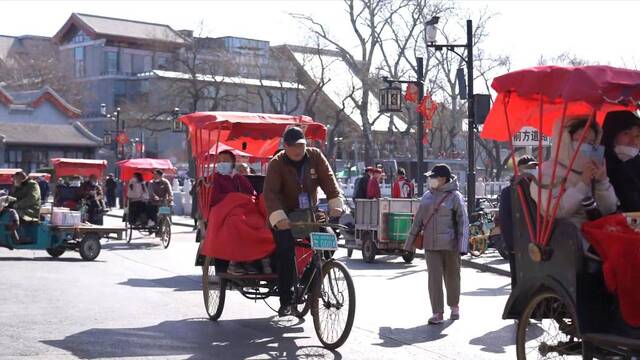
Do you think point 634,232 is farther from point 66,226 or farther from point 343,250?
point 343,250

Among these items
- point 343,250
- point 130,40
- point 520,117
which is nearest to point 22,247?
point 343,250

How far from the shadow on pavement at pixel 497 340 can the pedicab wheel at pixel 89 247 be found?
10620 millimetres

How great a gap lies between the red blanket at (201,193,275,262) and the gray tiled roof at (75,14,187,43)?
67861 millimetres

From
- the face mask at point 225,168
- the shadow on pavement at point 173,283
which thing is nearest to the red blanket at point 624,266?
the face mask at point 225,168

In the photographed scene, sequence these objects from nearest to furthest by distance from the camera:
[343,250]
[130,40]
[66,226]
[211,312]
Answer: [211,312], [66,226], [343,250], [130,40]

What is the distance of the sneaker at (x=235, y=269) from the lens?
33.8 feet

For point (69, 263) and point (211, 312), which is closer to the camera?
point (211, 312)

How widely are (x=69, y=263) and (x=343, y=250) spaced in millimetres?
7098

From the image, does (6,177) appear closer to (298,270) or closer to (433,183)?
(433,183)

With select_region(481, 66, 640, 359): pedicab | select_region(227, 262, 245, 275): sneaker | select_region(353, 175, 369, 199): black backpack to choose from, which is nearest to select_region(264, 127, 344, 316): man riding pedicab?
select_region(227, 262, 245, 275): sneaker

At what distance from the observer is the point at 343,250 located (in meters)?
23.0

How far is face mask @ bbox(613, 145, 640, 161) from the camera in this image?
6438 millimetres

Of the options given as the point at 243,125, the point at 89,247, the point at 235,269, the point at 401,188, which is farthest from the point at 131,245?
the point at 235,269

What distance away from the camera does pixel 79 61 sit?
8094 cm
